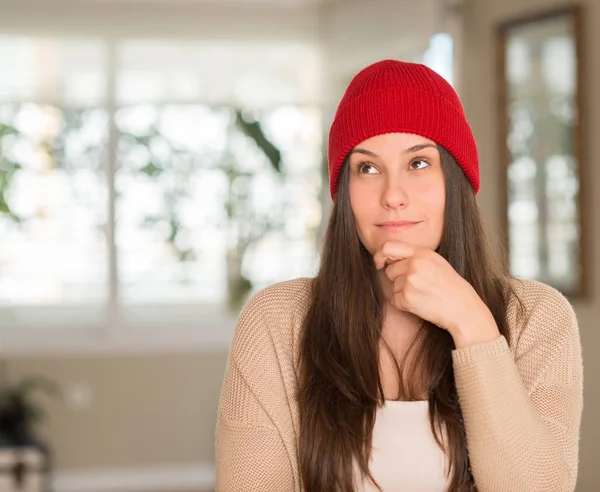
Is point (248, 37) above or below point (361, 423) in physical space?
above

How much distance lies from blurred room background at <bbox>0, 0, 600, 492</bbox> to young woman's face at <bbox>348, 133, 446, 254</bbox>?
156 inches

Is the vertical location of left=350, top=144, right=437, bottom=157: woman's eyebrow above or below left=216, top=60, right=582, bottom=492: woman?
above

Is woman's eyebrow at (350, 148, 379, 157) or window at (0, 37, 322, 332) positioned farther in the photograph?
window at (0, 37, 322, 332)

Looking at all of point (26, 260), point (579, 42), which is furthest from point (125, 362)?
point (579, 42)

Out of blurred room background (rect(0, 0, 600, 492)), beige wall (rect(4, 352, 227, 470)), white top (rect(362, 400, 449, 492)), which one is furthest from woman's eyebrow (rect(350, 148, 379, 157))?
beige wall (rect(4, 352, 227, 470))

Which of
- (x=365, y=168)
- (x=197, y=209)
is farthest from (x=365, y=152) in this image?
(x=197, y=209)

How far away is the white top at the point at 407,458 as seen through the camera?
145cm

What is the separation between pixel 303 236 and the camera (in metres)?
5.97

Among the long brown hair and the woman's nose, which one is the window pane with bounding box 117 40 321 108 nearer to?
the long brown hair

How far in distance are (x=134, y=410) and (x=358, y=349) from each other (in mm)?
4390

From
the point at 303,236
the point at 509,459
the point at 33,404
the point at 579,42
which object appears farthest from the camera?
the point at 303,236

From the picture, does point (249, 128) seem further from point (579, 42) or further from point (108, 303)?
point (579, 42)

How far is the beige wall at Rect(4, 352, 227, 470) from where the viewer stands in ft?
18.5

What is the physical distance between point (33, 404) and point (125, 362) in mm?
586
